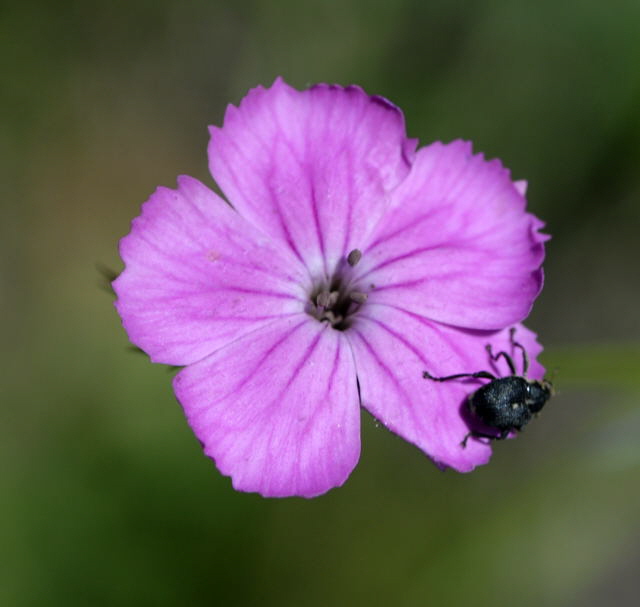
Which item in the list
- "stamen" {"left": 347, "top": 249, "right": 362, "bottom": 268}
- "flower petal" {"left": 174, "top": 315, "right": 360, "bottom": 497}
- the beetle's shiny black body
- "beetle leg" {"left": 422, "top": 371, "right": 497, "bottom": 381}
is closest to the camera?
"flower petal" {"left": 174, "top": 315, "right": 360, "bottom": 497}

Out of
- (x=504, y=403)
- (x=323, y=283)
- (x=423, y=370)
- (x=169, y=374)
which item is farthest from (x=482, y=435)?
(x=169, y=374)

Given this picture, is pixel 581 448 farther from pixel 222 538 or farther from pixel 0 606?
pixel 0 606

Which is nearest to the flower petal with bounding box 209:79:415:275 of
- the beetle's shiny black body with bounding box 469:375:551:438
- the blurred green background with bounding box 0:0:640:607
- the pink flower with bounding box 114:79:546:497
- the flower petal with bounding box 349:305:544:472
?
the pink flower with bounding box 114:79:546:497

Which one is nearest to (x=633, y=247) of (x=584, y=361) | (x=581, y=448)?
(x=581, y=448)

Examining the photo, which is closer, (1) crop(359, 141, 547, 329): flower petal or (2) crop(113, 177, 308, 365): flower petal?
(2) crop(113, 177, 308, 365): flower petal

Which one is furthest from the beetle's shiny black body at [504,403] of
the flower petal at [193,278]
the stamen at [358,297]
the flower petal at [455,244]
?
the flower petal at [193,278]

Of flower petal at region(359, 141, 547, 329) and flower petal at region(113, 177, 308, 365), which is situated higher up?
flower petal at region(359, 141, 547, 329)

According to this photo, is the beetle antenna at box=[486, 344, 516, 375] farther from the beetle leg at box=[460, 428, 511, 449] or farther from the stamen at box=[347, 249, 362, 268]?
the stamen at box=[347, 249, 362, 268]

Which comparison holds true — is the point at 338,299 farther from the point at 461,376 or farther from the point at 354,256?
the point at 461,376

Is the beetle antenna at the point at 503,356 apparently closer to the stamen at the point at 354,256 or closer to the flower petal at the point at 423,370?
the flower petal at the point at 423,370
